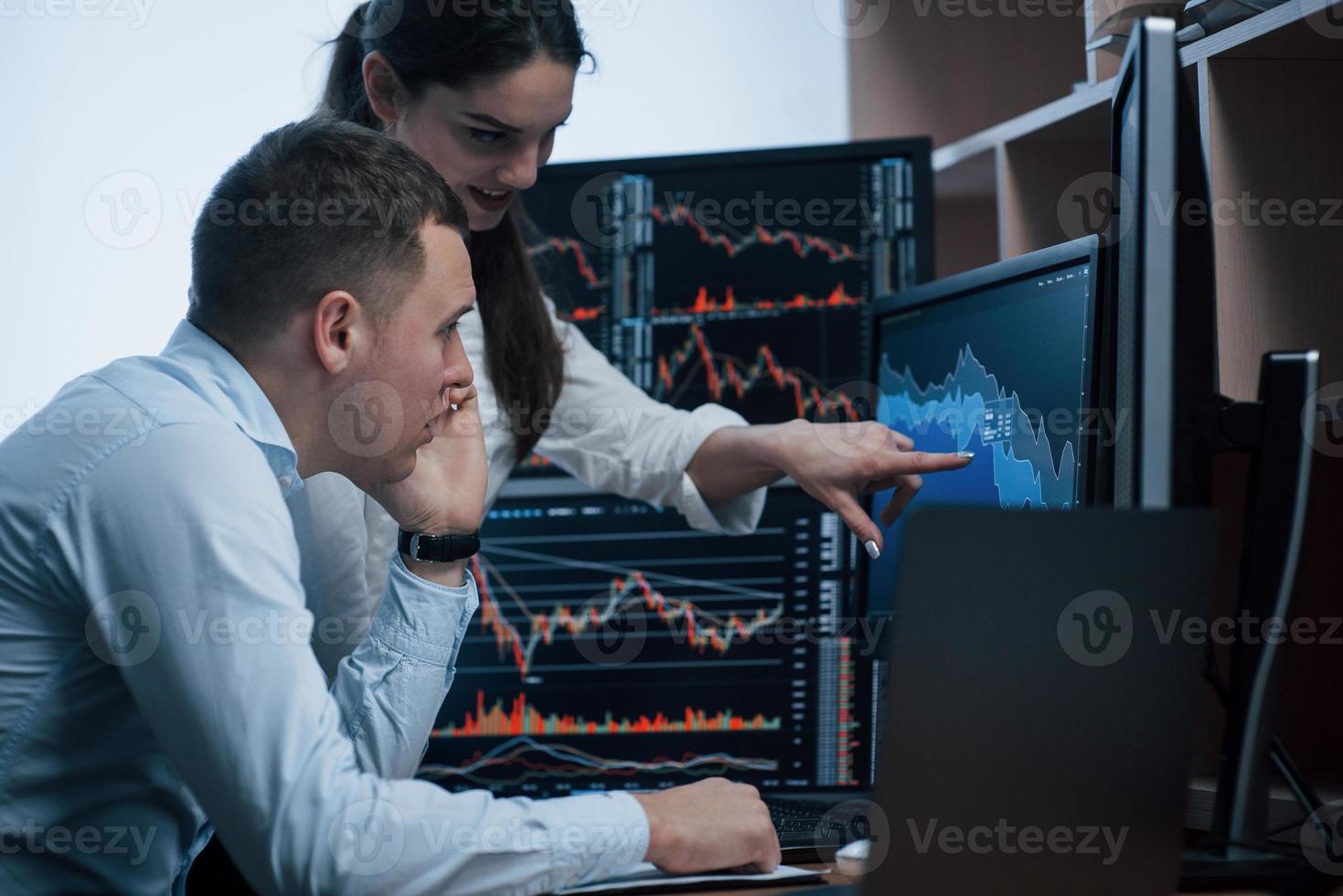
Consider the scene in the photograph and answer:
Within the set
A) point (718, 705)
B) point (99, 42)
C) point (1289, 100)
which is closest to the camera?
point (1289, 100)

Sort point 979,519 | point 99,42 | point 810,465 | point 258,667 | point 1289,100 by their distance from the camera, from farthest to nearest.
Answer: point 99,42
point 810,465
point 1289,100
point 258,667
point 979,519

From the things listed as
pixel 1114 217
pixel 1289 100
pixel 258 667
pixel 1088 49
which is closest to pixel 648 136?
pixel 1088 49

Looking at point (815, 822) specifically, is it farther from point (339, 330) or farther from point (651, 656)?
point (651, 656)

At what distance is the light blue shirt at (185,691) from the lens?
28.6 inches

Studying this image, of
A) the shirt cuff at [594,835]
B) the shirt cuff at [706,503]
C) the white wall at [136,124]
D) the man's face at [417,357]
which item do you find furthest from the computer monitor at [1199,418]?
the white wall at [136,124]

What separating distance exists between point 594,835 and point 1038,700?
32 cm

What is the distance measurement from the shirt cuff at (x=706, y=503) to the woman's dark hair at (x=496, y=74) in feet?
0.63

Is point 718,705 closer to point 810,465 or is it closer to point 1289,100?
point 810,465

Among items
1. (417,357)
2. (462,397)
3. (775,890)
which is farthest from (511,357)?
(775,890)

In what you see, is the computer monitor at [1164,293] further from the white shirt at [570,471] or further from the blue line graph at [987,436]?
the white shirt at [570,471]

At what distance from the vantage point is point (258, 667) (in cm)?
73

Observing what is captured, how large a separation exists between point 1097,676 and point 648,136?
62.0 inches

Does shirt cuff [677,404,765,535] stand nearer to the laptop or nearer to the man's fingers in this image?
the man's fingers

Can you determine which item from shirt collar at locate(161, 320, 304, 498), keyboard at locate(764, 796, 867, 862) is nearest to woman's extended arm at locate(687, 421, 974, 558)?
keyboard at locate(764, 796, 867, 862)
